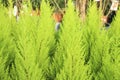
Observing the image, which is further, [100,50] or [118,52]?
[100,50]

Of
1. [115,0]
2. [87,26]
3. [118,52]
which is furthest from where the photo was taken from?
[115,0]

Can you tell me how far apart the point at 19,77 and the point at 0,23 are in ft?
1.88

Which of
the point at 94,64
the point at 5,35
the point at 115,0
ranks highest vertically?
the point at 5,35

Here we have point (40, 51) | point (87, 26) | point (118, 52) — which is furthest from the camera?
point (87, 26)

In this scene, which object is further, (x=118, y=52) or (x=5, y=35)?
(x=5, y=35)

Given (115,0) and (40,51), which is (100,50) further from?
(115,0)

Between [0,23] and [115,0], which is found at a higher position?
[0,23]

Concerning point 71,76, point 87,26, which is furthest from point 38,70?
point 87,26

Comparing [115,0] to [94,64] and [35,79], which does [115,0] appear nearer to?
[94,64]

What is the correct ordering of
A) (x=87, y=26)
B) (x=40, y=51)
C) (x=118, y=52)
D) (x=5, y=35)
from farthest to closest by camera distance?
1. (x=87, y=26)
2. (x=5, y=35)
3. (x=40, y=51)
4. (x=118, y=52)

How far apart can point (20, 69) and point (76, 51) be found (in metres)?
0.24

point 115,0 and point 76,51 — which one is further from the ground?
point 76,51

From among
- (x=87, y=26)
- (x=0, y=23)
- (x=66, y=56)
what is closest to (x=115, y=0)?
(x=87, y=26)

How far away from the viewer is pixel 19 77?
136 cm
